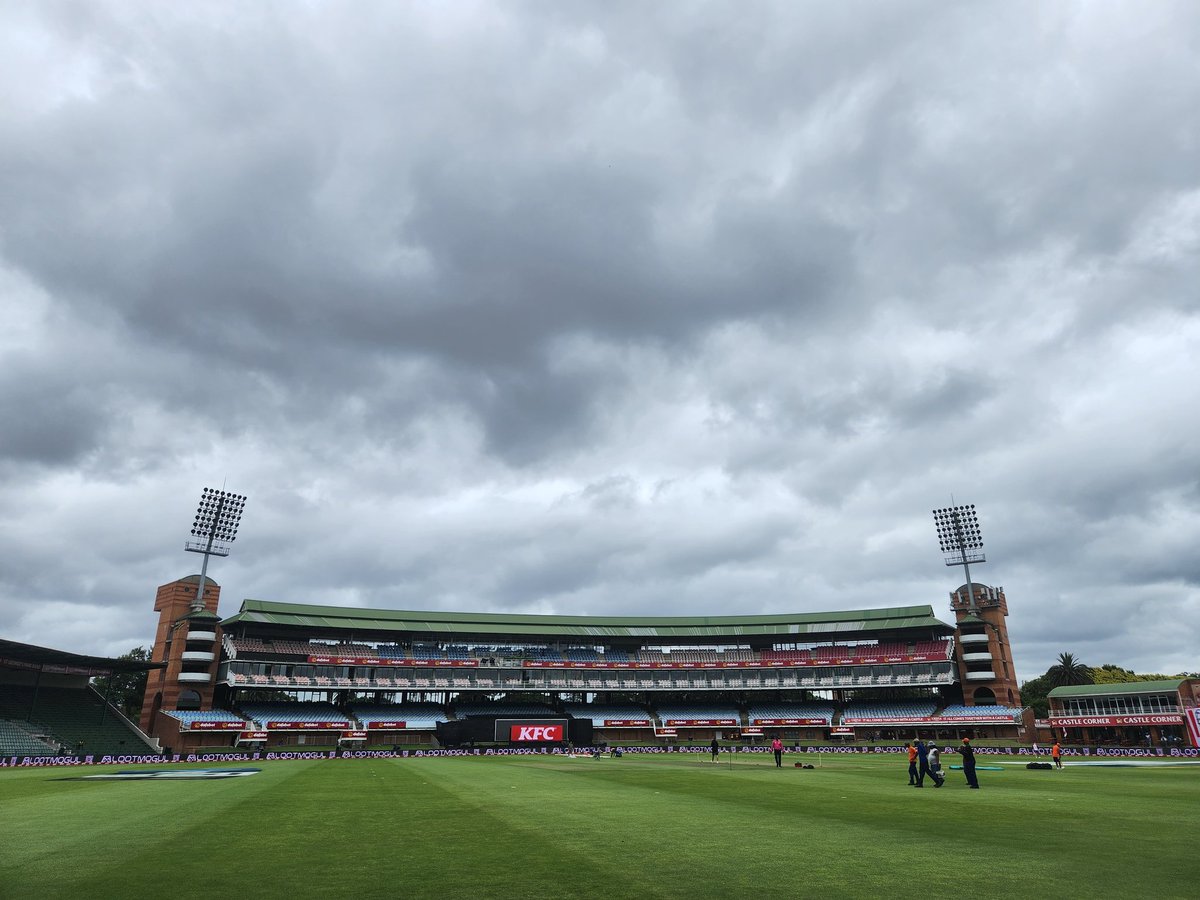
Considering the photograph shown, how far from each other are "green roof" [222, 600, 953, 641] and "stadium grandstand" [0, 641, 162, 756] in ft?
62.6

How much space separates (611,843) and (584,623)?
328 ft

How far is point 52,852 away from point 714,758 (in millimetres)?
50681

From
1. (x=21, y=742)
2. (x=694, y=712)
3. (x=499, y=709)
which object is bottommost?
(x=21, y=742)

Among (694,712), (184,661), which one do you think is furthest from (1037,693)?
(184,661)

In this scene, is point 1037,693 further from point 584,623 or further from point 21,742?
point 21,742

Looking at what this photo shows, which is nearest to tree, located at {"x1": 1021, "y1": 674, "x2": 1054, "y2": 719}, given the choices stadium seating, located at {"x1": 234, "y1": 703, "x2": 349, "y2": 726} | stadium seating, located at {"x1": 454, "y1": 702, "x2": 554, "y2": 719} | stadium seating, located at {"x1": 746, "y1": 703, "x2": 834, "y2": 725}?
stadium seating, located at {"x1": 746, "y1": 703, "x2": 834, "y2": 725}

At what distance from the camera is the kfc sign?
75.1m

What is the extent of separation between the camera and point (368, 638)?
10569 centimetres

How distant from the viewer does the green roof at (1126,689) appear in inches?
3250

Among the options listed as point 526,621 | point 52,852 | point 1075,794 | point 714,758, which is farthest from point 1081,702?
point 52,852

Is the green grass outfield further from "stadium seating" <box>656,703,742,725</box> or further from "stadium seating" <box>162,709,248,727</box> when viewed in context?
"stadium seating" <box>656,703,742,725</box>

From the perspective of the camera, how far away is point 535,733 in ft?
249

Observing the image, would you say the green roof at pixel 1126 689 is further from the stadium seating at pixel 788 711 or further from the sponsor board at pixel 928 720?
the stadium seating at pixel 788 711

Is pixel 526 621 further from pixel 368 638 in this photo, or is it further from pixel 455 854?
pixel 455 854
